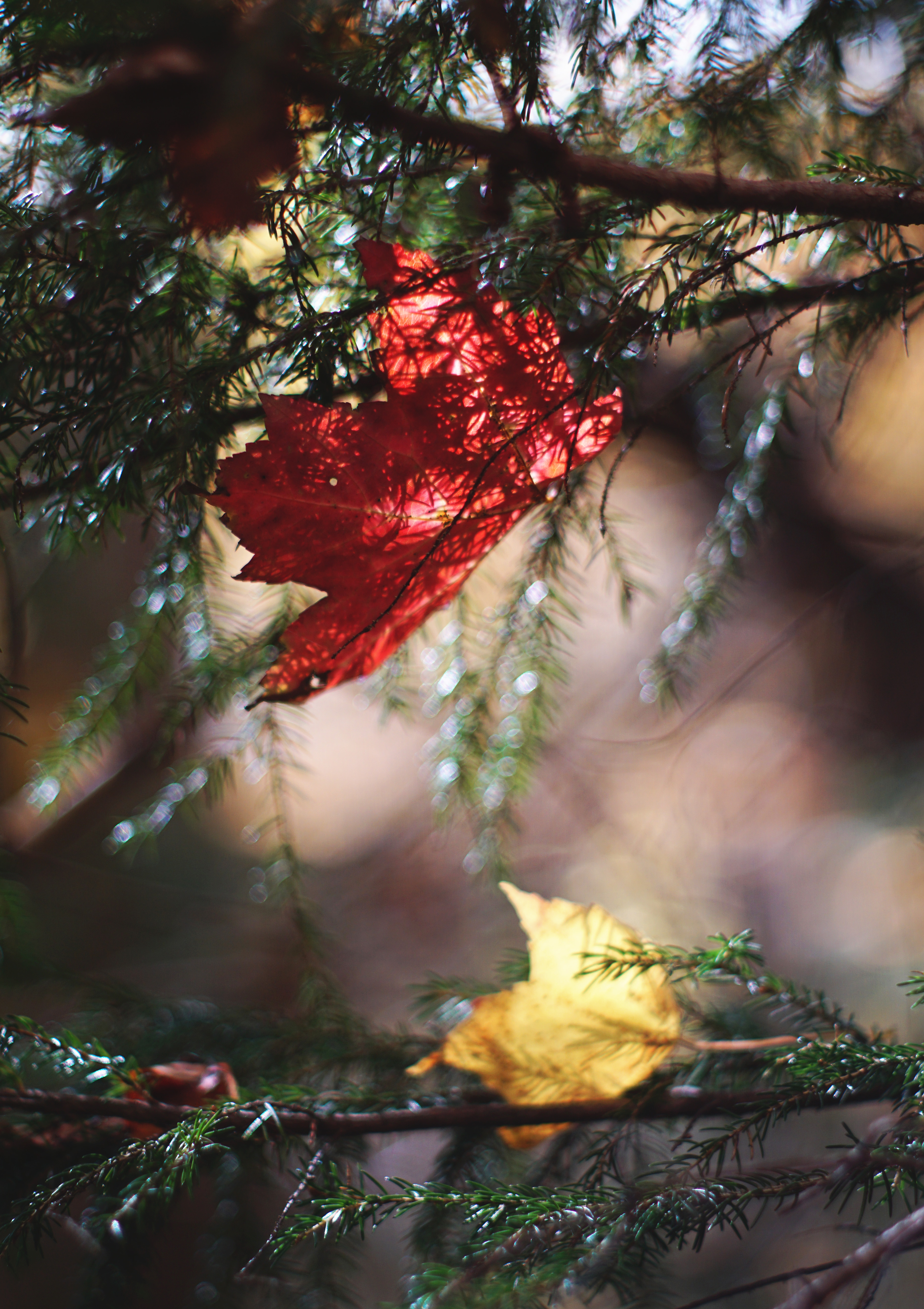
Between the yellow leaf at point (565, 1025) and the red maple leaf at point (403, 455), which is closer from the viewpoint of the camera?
the red maple leaf at point (403, 455)

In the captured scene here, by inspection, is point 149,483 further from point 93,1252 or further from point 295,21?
point 93,1252

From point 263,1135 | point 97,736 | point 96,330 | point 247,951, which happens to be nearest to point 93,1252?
point 263,1135

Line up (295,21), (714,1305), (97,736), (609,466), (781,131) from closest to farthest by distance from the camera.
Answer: (295,21) < (781,131) < (97,736) < (714,1305) < (609,466)

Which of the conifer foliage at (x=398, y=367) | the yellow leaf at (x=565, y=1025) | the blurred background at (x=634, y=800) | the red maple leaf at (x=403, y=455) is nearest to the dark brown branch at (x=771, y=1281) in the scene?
the conifer foliage at (x=398, y=367)

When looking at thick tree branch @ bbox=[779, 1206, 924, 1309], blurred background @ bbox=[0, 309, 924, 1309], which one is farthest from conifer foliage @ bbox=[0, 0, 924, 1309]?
blurred background @ bbox=[0, 309, 924, 1309]

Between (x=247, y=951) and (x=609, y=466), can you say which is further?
(x=247, y=951)

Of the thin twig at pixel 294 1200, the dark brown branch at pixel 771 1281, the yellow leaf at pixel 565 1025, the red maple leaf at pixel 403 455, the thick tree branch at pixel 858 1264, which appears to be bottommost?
the dark brown branch at pixel 771 1281

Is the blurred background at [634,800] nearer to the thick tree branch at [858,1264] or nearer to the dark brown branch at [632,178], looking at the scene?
the dark brown branch at [632,178]

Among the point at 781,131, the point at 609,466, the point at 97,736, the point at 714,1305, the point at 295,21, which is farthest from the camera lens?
the point at 609,466
